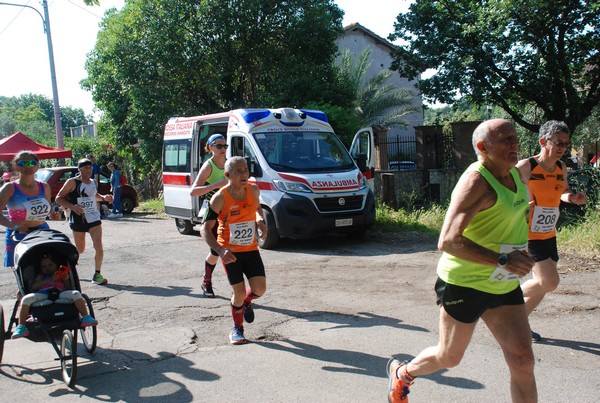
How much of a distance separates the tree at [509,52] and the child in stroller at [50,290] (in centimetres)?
1387

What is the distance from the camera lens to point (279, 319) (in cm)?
651

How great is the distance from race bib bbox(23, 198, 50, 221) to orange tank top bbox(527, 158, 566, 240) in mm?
4840

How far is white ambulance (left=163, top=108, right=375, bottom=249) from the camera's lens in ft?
35.1

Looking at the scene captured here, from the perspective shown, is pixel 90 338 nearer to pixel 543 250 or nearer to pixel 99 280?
pixel 99 280

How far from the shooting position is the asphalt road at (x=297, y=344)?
451 cm

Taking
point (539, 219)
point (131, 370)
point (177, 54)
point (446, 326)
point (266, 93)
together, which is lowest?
point (131, 370)

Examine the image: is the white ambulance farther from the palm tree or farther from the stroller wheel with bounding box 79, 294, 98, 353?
the palm tree

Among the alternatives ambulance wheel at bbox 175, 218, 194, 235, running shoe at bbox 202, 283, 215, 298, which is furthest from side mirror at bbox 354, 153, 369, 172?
running shoe at bbox 202, 283, 215, 298

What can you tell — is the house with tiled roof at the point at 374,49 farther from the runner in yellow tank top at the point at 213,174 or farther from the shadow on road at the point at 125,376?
the shadow on road at the point at 125,376

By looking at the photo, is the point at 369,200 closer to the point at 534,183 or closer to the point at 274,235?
the point at 274,235

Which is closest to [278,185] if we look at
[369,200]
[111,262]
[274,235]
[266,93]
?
[274,235]

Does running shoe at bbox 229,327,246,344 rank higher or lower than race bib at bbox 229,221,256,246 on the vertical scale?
lower

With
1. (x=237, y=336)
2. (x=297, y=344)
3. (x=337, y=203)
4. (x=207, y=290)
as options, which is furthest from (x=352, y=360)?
(x=337, y=203)

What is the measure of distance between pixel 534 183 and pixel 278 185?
19.6 feet
